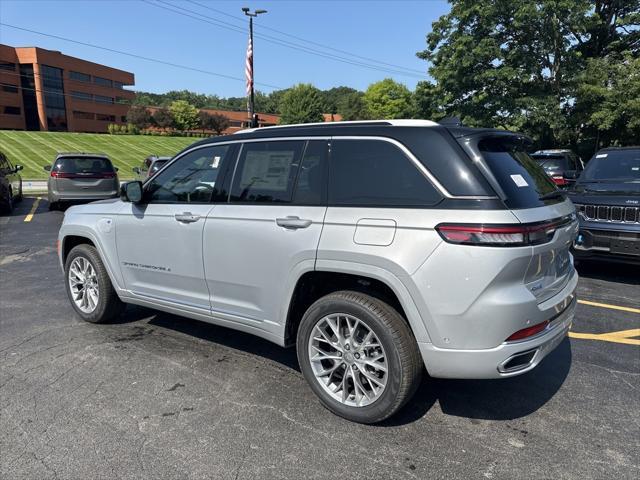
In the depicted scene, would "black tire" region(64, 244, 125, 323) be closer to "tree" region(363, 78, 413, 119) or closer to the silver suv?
the silver suv

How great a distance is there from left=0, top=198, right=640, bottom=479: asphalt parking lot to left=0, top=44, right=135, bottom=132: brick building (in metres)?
72.9

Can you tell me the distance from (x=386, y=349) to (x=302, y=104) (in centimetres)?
8452

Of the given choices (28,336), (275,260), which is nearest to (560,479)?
(275,260)

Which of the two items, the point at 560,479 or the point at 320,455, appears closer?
the point at 560,479

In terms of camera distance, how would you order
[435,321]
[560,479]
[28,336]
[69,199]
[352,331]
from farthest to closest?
1. [69,199]
2. [28,336]
3. [352,331]
4. [435,321]
5. [560,479]

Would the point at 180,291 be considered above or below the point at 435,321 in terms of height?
below

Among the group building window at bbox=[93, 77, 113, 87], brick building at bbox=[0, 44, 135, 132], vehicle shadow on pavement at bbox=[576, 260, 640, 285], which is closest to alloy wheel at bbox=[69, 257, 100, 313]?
vehicle shadow on pavement at bbox=[576, 260, 640, 285]

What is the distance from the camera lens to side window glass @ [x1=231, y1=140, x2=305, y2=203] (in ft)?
10.8

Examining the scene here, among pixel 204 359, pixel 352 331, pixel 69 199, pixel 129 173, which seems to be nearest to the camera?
pixel 352 331

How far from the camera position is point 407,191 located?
2760 millimetres

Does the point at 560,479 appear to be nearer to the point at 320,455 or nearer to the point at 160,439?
the point at 320,455

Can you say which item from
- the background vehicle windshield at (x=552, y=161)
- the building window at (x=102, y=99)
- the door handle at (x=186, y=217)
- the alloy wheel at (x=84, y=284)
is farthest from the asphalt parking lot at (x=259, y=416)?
the building window at (x=102, y=99)

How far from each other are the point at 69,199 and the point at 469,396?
12.7 meters

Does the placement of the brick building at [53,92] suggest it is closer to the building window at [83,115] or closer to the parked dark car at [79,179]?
the building window at [83,115]
